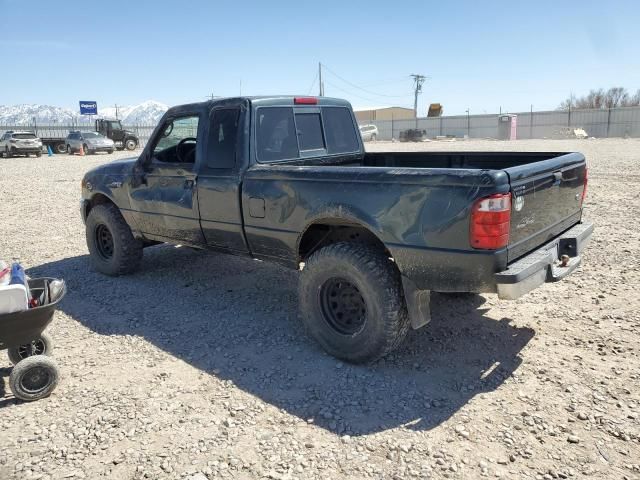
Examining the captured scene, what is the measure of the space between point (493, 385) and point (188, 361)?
2.27 meters

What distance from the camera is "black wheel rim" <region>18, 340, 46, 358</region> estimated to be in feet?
12.2

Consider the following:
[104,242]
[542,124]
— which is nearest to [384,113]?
[542,124]

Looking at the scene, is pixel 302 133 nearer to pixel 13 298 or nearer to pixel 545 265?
pixel 545 265

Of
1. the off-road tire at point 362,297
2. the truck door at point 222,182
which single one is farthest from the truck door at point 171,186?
the off-road tire at point 362,297

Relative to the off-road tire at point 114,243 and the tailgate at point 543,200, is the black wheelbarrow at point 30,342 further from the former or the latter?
the tailgate at point 543,200

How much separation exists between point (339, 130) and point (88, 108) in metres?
49.8

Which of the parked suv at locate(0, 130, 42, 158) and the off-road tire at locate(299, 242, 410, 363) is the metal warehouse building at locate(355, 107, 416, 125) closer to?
the parked suv at locate(0, 130, 42, 158)

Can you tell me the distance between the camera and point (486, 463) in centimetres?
273

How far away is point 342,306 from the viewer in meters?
3.98

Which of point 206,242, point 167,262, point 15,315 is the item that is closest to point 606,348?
point 206,242

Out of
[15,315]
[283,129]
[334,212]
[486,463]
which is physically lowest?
[486,463]

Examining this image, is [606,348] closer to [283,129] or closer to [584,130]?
[283,129]

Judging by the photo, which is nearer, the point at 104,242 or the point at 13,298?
the point at 13,298

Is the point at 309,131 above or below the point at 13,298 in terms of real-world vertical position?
above
